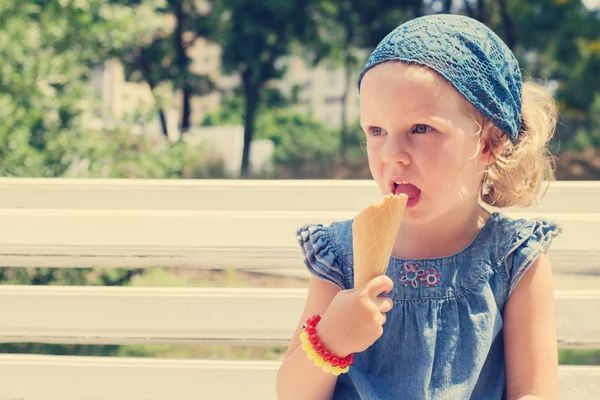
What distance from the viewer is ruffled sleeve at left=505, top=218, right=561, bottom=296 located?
142cm

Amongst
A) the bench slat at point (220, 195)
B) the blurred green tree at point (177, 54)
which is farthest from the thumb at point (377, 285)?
the blurred green tree at point (177, 54)

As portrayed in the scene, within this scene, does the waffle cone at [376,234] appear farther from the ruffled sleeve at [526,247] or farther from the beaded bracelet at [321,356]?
the ruffled sleeve at [526,247]

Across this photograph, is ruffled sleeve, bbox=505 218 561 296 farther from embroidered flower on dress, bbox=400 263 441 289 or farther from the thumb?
the thumb

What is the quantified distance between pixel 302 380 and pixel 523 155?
2.12 ft

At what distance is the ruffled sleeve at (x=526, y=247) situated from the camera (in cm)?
142

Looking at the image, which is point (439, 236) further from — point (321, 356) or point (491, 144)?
point (321, 356)

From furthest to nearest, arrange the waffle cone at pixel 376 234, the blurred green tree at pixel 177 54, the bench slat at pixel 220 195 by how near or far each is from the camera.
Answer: the blurred green tree at pixel 177 54 < the bench slat at pixel 220 195 < the waffle cone at pixel 376 234

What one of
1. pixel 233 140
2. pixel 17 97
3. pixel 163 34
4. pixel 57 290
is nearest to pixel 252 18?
pixel 163 34

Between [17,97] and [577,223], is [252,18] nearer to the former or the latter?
[17,97]

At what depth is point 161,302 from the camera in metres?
1.76

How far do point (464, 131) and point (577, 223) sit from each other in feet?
1.89

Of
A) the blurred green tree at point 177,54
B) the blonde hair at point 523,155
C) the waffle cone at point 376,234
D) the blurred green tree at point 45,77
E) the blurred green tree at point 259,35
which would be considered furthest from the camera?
the blurred green tree at point 177,54

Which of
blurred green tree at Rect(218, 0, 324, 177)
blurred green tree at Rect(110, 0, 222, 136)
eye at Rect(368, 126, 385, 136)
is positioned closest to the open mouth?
eye at Rect(368, 126, 385, 136)

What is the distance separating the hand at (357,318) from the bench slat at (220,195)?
2.01 feet
